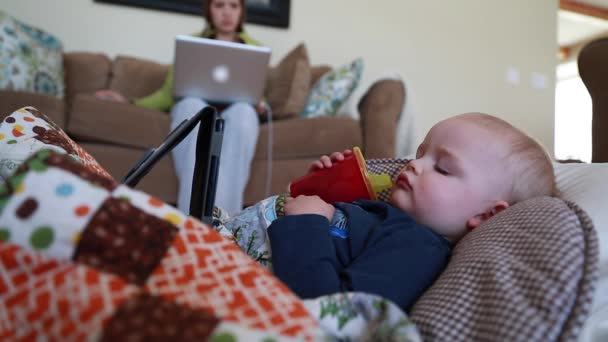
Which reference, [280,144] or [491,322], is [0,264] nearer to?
[491,322]

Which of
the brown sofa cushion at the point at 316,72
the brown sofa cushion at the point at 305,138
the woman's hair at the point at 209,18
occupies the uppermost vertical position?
the woman's hair at the point at 209,18

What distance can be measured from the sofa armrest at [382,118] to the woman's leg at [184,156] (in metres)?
0.78

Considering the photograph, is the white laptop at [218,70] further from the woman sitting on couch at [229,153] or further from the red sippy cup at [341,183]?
the red sippy cup at [341,183]

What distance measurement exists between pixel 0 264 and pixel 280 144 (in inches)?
75.3

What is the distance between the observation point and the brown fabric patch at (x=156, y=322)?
0.39 meters

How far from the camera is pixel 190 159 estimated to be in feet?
6.67

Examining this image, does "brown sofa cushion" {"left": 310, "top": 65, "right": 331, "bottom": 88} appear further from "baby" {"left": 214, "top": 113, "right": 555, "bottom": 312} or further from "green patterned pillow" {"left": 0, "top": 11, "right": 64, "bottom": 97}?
"baby" {"left": 214, "top": 113, "right": 555, "bottom": 312}

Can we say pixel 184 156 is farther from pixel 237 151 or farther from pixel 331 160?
pixel 331 160

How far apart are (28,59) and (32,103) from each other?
0.56 meters

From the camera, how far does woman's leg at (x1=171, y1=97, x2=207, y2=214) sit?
78.7 inches

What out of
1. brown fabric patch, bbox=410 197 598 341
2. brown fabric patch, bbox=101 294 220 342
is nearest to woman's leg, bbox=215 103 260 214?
brown fabric patch, bbox=410 197 598 341

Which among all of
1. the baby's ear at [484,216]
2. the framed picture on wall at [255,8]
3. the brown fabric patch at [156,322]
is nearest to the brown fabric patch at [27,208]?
the brown fabric patch at [156,322]

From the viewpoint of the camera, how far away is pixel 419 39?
3.70 m

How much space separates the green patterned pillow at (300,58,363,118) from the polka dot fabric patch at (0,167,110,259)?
206 centimetres
